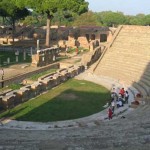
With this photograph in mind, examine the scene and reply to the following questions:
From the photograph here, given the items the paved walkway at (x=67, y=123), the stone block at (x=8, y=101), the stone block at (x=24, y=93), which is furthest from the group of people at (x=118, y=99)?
the stone block at (x=8, y=101)

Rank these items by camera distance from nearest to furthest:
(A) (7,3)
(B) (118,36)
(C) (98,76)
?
(C) (98,76) < (B) (118,36) < (A) (7,3)

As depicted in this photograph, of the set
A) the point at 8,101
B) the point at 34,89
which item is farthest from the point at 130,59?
the point at 8,101

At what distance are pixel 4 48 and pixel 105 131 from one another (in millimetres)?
36183

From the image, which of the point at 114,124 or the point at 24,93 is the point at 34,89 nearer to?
the point at 24,93

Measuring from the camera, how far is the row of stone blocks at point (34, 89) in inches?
953

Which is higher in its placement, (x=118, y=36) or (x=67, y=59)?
(x=118, y=36)

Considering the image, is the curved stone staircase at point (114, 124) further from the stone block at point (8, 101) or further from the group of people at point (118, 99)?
Result: the stone block at point (8, 101)

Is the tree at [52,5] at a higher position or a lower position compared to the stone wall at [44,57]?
higher

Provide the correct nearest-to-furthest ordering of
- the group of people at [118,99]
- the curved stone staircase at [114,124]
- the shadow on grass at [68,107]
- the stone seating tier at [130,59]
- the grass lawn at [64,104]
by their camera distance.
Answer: the curved stone staircase at [114,124] → the shadow on grass at [68,107] → the grass lawn at [64,104] → the group of people at [118,99] → the stone seating tier at [130,59]

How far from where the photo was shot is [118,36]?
141 feet

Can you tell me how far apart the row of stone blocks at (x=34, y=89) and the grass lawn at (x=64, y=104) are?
15.6 inches

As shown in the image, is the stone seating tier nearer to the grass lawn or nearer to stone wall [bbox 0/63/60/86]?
the grass lawn

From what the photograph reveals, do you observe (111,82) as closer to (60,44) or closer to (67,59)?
(67,59)

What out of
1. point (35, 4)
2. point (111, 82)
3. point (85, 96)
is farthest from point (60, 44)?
point (85, 96)
